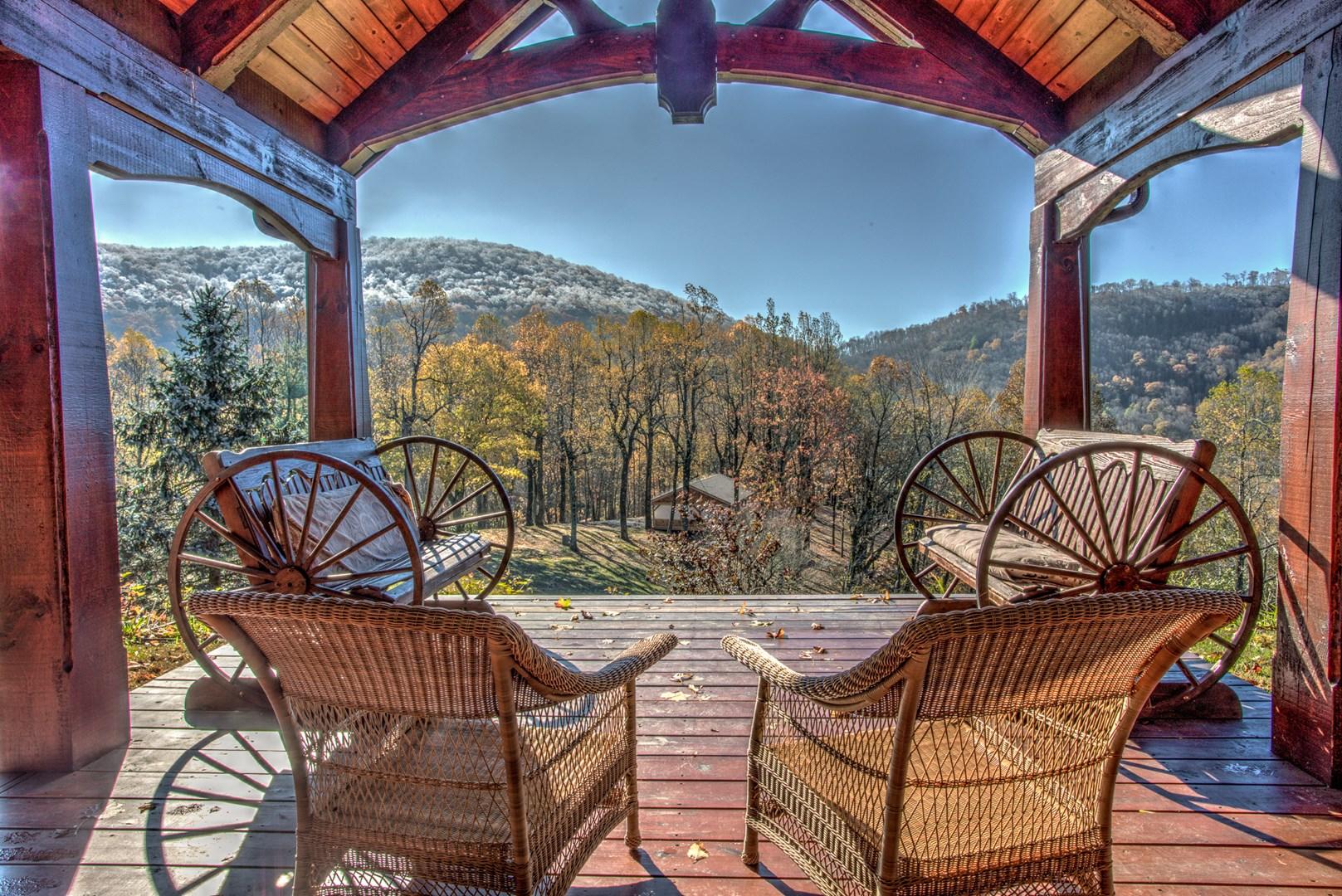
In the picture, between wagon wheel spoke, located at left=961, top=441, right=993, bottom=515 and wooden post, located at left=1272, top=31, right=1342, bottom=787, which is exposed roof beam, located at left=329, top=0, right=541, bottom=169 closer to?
wagon wheel spoke, located at left=961, top=441, right=993, bottom=515

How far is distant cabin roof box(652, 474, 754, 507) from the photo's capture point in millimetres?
13336

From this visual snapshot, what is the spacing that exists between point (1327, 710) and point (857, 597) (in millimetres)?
2178

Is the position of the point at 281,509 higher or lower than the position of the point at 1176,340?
lower

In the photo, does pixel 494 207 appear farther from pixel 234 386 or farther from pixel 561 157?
pixel 234 386

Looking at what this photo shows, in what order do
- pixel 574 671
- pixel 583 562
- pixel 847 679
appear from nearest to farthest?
pixel 847 679 → pixel 574 671 → pixel 583 562

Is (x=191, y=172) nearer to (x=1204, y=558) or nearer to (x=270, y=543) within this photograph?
(x=270, y=543)

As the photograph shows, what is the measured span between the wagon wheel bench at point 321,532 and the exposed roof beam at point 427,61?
1714 millimetres

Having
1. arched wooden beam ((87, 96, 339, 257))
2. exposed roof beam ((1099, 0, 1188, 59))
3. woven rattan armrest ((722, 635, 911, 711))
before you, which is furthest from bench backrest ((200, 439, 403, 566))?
exposed roof beam ((1099, 0, 1188, 59))

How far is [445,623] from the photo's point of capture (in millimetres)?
1045

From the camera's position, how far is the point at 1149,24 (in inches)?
104

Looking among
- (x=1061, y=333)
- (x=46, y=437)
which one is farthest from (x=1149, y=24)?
(x=46, y=437)

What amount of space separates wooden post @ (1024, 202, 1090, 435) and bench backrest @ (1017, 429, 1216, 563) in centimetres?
17

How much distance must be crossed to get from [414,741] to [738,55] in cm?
348

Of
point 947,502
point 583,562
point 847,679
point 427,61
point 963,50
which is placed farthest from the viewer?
point 583,562
